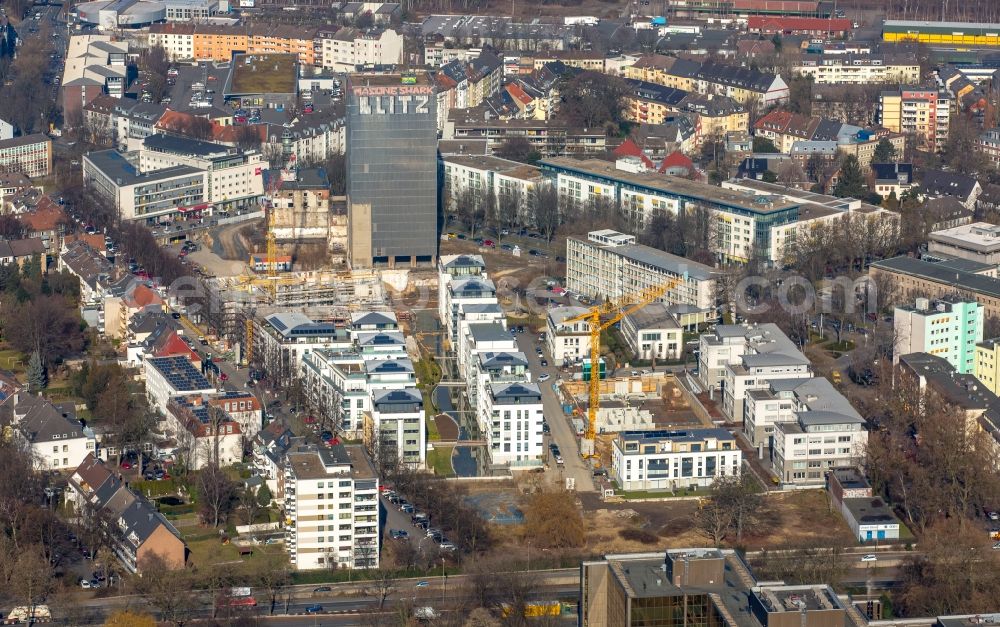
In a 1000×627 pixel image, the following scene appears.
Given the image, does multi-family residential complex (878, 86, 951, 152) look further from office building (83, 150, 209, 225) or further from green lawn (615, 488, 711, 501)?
green lawn (615, 488, 711, 501)

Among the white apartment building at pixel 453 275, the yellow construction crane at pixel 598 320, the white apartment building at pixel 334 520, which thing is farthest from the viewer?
the white apartment building at pixel 453 275

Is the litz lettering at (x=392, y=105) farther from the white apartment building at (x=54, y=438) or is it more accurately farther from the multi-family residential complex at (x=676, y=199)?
the white apartment building at (x=54, y=438)

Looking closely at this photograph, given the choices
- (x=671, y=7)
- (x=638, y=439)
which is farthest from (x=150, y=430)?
(x=671, y=7)

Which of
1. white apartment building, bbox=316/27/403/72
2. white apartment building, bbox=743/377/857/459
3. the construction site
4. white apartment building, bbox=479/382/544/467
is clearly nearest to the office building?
white apartment building, bbox=316/27/403/72

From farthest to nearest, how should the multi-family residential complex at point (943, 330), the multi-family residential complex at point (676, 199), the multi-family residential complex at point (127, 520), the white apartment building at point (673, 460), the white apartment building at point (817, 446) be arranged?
1. the multi-family residential complex at point (676, 199)
2. the multi-family residential complex at point (943, 330)
3. the white apartment building at point (817, 446)
4. the white apartment building at point (673, 460)
5. the multi-family residential complex at point (127, 520)

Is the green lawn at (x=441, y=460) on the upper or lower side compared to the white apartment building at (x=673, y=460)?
lower

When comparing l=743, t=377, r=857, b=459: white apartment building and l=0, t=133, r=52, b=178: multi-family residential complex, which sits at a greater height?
l=0, t=133, r=52, b=178: multi-family residential complex

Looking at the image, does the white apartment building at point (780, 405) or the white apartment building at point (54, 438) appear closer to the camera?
the white apartment building at point (54, 438)

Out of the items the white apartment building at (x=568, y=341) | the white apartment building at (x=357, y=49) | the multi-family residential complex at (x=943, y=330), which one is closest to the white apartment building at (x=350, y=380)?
the white apartment building at (x=568, y=341)
